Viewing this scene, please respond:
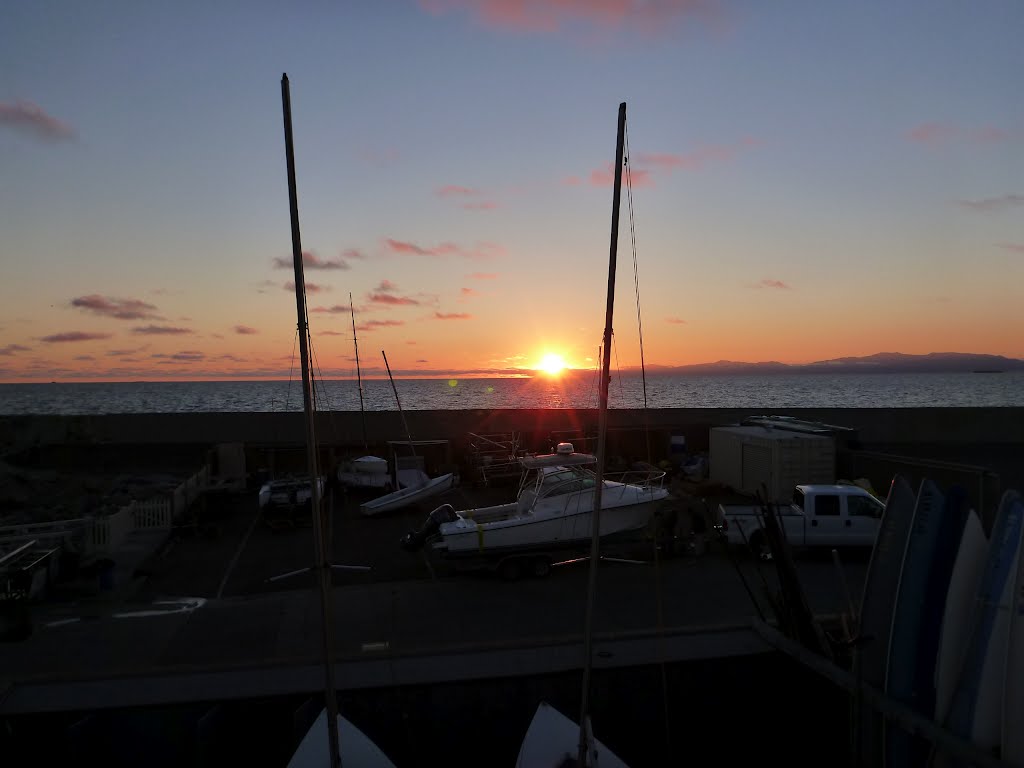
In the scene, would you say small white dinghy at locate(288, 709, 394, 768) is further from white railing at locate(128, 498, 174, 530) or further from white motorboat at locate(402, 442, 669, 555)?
white railing at locate(128, 498, 174, 530)

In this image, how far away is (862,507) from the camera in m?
14.9

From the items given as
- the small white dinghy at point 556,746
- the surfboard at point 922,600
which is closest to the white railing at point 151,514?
the small white dinghy at point 556,746

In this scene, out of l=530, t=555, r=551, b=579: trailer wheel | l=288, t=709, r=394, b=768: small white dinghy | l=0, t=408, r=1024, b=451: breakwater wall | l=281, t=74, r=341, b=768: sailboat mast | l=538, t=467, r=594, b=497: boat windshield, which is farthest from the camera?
l=0, t=408, r=1024, b=451: breakwater wall

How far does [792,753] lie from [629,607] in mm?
Result: 5157

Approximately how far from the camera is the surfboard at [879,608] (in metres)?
6.05

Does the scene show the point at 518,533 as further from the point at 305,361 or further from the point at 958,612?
the point at 958,612

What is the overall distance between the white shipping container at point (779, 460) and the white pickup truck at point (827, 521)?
2961 mm

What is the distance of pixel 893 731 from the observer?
5.82 meters

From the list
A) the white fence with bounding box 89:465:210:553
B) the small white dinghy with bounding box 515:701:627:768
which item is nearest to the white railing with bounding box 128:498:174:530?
the white fence with bounding box 89:465:210:553

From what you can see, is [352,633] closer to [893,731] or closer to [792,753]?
[792,753]

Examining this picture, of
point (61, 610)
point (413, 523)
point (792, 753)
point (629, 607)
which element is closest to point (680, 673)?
point (792, 753)

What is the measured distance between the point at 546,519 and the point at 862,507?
22.8 ft

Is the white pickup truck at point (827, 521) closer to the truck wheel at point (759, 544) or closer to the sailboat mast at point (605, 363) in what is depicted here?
the truck wheel at point (759, 544)

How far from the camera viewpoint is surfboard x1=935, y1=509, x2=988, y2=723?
5.64 metres
